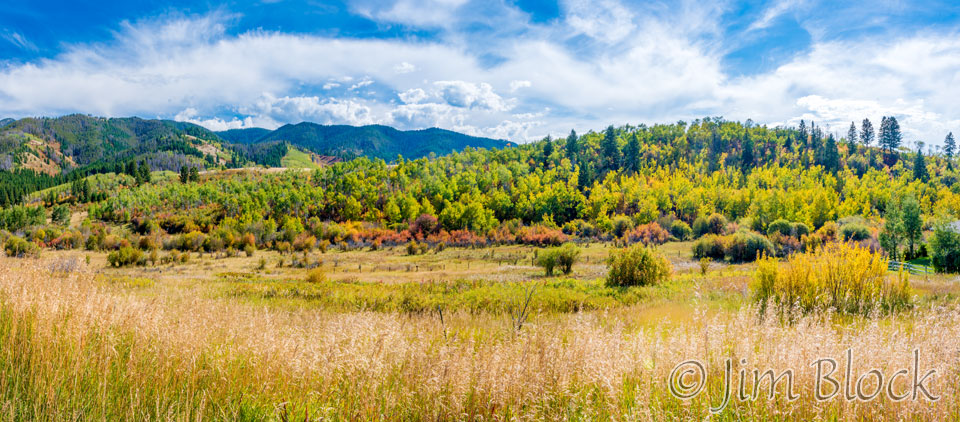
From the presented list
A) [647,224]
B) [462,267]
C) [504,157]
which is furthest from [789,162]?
[462,267]

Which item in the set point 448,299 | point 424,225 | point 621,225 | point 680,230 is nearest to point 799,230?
point 680,230

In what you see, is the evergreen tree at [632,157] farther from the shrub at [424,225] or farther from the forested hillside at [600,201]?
the shrub at [424,225]

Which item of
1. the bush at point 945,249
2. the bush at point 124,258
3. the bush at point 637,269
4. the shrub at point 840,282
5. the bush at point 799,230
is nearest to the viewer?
the shrub at point 840,282

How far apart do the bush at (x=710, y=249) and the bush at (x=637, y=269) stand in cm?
2671

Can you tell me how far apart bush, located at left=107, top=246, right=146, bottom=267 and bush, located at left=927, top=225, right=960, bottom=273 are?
64.6 m

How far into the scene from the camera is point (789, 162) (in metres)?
117

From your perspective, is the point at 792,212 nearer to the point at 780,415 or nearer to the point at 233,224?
the point at 780,415

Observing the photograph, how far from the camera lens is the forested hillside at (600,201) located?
62.0m

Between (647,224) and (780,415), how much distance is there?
80161 millimetres

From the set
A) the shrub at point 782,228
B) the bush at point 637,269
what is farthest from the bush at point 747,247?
the bush at point 637,269

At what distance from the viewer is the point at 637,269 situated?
2188cm

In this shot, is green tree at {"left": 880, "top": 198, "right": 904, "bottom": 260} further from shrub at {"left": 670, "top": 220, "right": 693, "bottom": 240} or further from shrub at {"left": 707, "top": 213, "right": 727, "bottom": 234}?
shrub at {"left": 670, "top": 220, "right": 693, "bottom": 240}

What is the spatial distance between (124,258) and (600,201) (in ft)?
251

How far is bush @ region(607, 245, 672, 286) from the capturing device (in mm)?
21609
